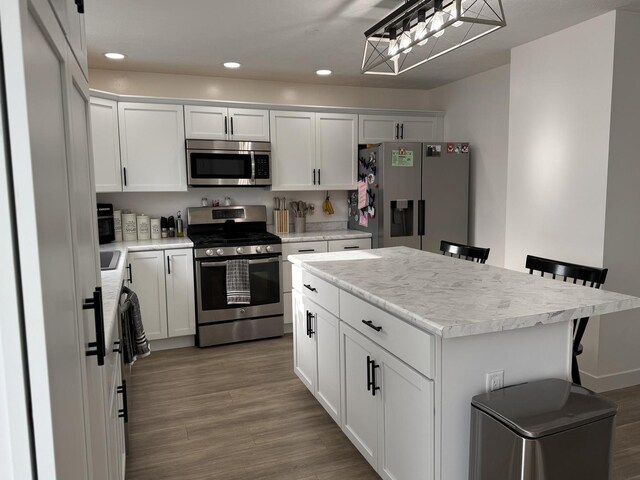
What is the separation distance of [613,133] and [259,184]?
294cm

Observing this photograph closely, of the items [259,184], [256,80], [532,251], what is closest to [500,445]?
[532,251]

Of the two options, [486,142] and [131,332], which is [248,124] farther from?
[131,332]

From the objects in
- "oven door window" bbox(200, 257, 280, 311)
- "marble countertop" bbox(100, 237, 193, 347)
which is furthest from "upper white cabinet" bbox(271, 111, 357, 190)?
"marble countertop" bbox(100, 237, 193, 347)

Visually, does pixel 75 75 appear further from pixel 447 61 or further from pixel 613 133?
pixel 447 61

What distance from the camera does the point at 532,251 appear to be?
12.4 feet

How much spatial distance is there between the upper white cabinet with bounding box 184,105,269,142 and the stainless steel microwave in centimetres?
9

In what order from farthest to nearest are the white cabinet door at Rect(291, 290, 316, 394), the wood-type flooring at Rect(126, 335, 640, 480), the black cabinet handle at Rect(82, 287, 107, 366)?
the white cabinet door at Rect(291, 290, 316, 394)
the wood-type flooring at Rect(126, 335, 640, 480)
the black cabinet handle at Rect(82, 287, 107, 366)

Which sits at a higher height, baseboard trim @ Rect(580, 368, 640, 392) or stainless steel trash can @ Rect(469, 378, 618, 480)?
stainless steel trash can @ Rect(469, 378, 618, 480)

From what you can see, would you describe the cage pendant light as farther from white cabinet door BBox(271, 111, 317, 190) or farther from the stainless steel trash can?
white cabinet door BBox(271, 111, 317, 190)

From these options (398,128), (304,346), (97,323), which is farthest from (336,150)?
(97,323)

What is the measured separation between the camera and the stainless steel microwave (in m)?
4.37

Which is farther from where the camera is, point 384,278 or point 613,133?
point 613,133

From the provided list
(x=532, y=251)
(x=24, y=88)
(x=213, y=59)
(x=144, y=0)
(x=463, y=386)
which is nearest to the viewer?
(x=24, y=88)

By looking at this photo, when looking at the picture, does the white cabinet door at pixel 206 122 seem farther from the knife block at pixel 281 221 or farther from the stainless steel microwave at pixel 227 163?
the knife block at pixel 281 221
